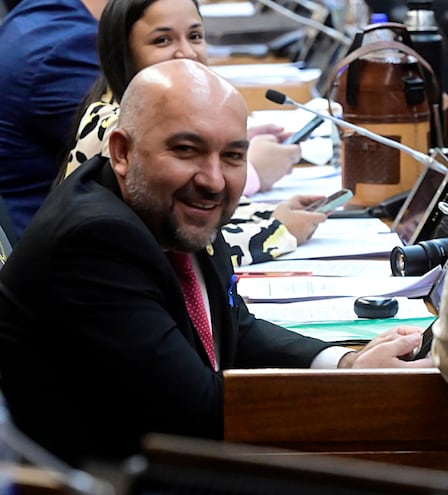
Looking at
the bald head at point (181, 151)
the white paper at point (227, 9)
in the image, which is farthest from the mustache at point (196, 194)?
the white paper at point (227, 9)

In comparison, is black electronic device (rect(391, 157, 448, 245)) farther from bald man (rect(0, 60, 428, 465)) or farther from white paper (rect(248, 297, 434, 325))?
bald man (rect(0, 60, 428, 465))

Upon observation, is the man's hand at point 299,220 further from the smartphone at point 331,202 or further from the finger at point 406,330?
the finger at point 406,330

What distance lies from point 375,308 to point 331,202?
77 centimetres

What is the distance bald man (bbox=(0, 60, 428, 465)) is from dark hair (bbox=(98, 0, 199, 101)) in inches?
36.4

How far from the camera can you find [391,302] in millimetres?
1999

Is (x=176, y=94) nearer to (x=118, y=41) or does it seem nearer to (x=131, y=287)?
(x=131, y=287)

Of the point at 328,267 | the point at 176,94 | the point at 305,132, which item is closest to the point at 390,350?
the point at 176,94

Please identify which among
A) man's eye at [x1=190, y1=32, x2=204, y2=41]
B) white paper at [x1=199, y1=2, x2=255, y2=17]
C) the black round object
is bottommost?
white paper at [x1=199, y1=2, x2=255, y2=17]

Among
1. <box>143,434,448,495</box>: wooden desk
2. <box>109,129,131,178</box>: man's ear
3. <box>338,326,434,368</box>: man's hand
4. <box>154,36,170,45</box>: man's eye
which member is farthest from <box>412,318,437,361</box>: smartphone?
<box>154,36,170,45</box>: man's eye

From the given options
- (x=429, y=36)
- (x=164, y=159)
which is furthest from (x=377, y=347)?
(x=429, y=36)

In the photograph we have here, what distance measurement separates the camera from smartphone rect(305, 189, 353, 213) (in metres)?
2.72

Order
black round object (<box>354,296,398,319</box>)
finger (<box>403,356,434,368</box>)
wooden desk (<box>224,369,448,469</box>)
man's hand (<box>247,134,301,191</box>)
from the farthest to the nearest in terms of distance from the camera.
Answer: man's hand (<box>247,134,301,191</box>) → black round object (<box>354,296,398,319</box>) → finger (<box>403,356,434,368</box>) → wooden desk (<box>224,369,448,469</box>)

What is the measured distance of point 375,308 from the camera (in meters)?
1.99

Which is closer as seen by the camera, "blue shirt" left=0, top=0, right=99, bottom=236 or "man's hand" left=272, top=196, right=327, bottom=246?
"man's hand" left=272, top=196, right=327, bottom=246
